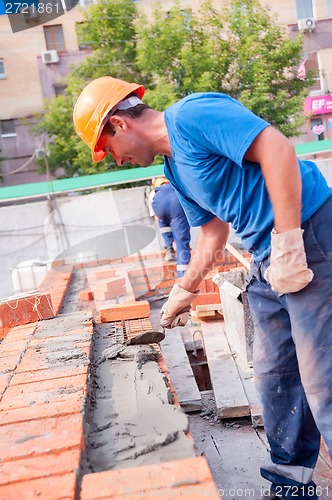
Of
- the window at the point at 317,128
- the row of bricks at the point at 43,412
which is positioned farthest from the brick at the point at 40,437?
the window at the point at 317,128

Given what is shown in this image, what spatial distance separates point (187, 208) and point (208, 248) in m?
0.22

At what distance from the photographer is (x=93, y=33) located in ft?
70.9

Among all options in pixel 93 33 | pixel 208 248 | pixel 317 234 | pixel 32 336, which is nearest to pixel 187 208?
pixel 208 248

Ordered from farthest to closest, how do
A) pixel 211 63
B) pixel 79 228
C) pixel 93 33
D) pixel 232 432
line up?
pixel 93 33 → pixel 211 63 → pixel 79 228 → pixel 232 432

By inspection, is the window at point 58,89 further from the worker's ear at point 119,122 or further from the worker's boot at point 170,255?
the worker's ear at point 119,122

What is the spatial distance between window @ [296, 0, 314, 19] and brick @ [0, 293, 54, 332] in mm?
23508

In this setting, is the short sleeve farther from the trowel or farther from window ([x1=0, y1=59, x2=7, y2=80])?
window ([x1=0, y1=59, x2=7, y2=80])

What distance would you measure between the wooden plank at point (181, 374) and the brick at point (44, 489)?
5.69 feet

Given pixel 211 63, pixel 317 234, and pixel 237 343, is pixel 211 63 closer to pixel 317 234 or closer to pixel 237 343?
pixel 237 343

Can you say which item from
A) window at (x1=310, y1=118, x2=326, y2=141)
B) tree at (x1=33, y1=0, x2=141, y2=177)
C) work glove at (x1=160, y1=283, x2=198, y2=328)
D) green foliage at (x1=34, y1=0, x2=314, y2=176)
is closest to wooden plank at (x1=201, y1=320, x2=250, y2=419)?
work glove at (x1=160, y1=283, x2=198, y2=328)

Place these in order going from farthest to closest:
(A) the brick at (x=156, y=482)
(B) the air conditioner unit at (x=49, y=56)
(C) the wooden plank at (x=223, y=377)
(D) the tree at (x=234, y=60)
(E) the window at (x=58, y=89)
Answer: (E) the window at (x=58, y=89)
(B) the air conditioner unit at (x=49, y=56)
(D) the tree at (x=234, y=60)
(C) the wooden plank at (x=223, y=377)
(A) the brick at (x=156, y=482)

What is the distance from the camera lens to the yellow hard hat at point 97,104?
2244 mm

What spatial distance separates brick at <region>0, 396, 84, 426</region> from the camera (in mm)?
2074

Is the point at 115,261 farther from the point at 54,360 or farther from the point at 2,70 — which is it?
the point at 2,70
